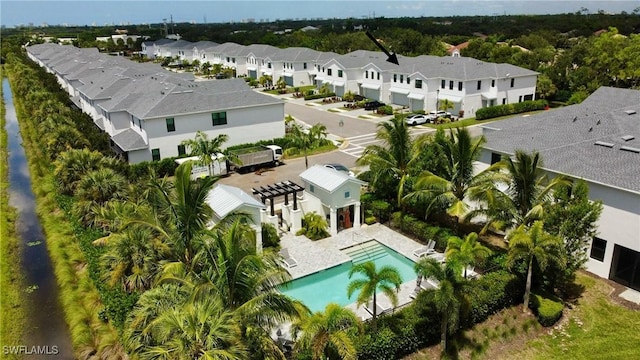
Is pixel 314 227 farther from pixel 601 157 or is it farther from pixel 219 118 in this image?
pixel 219 118

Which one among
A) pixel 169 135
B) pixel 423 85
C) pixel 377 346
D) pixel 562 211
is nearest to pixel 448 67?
pixel 423 85

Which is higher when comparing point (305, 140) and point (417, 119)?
point (305, 140)

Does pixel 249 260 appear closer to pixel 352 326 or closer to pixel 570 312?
pixel 352 326

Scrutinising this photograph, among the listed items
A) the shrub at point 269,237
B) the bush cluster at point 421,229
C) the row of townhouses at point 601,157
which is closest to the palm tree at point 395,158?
the bush cluster at point 421,229

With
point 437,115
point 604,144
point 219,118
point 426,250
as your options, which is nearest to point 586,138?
point 604,144

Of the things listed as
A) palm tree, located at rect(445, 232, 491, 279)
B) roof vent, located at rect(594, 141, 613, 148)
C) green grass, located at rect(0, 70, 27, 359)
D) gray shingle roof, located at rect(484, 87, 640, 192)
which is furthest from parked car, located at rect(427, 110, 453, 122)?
green grass, located at rect(0, 70, 27, 359)

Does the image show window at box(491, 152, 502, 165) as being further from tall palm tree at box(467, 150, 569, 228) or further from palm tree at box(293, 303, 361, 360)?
palm tree at box(293, 303, 361, 360)
